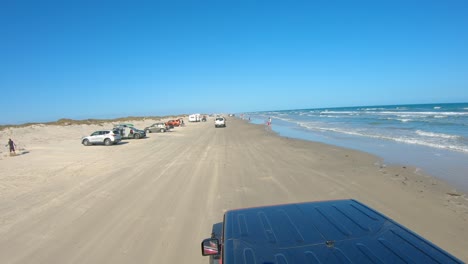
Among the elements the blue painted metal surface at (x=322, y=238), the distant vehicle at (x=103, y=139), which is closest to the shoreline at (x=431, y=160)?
the blue painted metal surface at (x=322, y=238)

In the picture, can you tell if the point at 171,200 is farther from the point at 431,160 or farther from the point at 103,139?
the point at 103,139

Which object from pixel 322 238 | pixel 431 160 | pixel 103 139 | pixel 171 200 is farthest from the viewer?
pixel 103 139

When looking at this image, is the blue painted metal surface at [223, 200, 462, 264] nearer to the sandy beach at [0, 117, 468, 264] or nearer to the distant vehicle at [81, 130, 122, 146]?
the sandy beach at [0, 117, 468, 264]

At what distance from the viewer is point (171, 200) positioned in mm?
8656

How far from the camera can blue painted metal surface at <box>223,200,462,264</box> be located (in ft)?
7.07

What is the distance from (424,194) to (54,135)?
43.9m

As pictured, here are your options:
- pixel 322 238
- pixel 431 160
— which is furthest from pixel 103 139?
pixel 322 238

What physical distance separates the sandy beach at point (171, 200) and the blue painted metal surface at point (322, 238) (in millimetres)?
2944

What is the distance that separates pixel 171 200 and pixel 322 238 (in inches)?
271

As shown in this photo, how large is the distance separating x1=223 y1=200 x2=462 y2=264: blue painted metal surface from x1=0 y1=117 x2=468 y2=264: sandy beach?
9.66ft

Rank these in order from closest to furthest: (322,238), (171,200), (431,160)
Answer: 1. (322,238)
2. (171,200)
3. (431,160)

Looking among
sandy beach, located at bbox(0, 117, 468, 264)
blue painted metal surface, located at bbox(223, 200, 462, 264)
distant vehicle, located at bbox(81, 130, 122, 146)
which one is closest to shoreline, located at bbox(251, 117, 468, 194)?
sandy beach, located at bbox(0, 117, 468, 264)

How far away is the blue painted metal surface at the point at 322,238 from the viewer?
215 cm

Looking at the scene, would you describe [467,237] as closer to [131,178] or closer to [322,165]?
[322,165]
